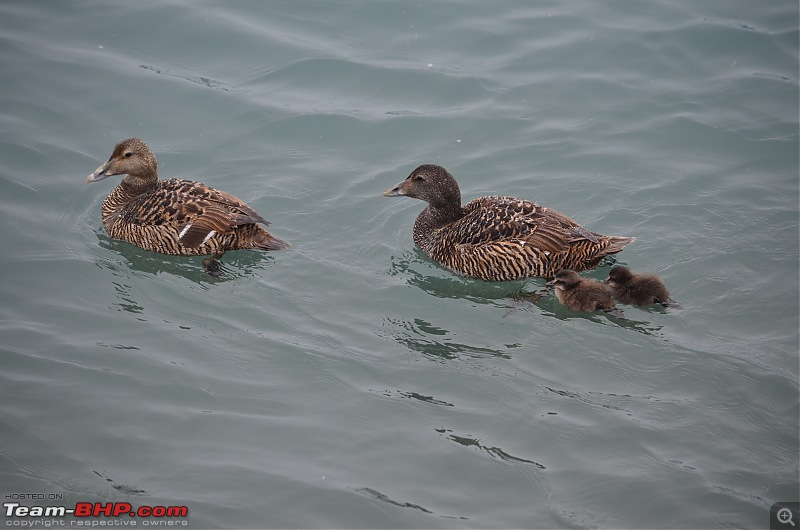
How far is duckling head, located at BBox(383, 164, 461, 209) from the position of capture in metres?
9.24

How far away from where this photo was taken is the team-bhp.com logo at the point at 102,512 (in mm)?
5734

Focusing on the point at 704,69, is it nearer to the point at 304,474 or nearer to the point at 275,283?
the point at 275,283

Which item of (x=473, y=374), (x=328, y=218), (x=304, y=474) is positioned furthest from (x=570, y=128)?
(x=304, y=474)

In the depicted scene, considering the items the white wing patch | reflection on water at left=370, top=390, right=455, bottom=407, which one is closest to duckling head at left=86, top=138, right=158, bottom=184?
the white wing patch

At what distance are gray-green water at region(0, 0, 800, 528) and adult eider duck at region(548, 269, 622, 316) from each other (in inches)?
4.8

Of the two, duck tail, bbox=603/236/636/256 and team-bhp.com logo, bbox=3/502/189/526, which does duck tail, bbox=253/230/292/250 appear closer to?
duck tail, bbox=603/236/636/256

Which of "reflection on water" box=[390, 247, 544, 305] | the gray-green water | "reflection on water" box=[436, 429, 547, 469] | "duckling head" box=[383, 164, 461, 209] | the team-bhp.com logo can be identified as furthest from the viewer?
"duckling head" box=[383, 164, 461, 209]

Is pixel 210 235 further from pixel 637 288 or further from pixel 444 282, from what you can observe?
pixel 637 288

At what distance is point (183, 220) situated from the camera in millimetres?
8836

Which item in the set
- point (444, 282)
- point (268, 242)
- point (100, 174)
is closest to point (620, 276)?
point (444, 282)

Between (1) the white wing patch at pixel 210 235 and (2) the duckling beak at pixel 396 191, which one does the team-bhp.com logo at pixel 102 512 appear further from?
(2) the duckling beak at pixel 396 191

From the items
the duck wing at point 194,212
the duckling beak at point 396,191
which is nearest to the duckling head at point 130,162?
the duck wing at point 194,212

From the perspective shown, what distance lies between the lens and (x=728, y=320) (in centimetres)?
801

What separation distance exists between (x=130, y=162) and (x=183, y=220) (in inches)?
40.4
